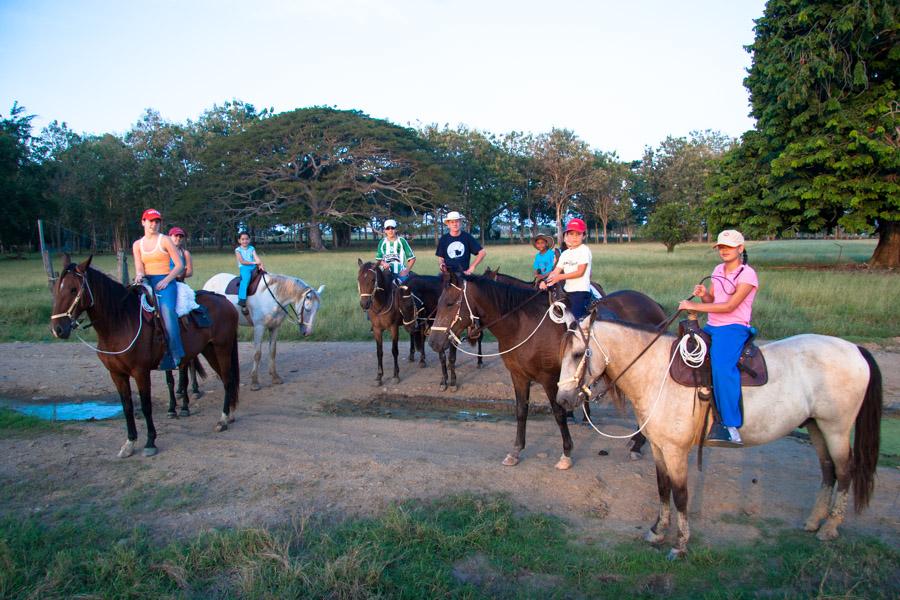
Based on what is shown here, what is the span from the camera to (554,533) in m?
4.38

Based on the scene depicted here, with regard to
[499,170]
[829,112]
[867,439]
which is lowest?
[867,439]

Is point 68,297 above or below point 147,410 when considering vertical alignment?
above

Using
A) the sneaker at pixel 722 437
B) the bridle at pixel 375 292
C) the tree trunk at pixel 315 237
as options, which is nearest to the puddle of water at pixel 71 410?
the bridle at pixel 375 292

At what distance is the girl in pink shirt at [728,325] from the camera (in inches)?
162

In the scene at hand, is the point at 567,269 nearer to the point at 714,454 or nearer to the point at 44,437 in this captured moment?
the point at 714,454

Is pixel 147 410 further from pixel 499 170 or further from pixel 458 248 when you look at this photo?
pixel 499 170

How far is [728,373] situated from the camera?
13.5ft

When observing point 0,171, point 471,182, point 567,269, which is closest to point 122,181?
point 0,171

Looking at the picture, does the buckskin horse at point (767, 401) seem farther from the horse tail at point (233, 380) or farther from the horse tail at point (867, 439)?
the horse tail at point (233, 380)

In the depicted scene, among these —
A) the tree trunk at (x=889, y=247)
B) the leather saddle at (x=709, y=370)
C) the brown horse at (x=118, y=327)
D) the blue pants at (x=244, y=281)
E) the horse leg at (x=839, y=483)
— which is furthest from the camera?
the tree trunk at (x=889, y=247)

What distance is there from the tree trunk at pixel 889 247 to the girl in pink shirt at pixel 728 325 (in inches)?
969

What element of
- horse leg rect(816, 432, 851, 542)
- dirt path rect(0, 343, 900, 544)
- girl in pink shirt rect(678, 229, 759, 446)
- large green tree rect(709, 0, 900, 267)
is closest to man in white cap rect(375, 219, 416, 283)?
dirt path rect(0, 343, 900, 544)

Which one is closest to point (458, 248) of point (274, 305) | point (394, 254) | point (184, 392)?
point (394, 254)

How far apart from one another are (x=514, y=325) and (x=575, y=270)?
3.26 feet
